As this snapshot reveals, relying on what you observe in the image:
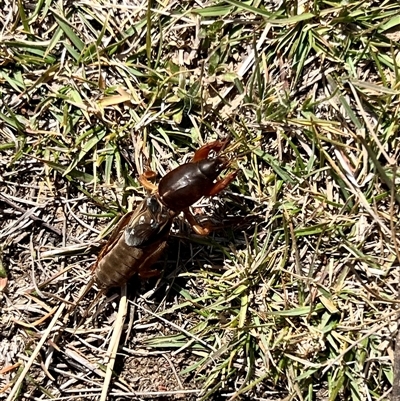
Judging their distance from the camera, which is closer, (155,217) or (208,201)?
(155,217)

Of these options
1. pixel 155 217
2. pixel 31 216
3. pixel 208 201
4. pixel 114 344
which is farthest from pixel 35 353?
pixel 208 201

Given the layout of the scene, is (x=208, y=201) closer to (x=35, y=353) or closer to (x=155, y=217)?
(x=155, y=217)

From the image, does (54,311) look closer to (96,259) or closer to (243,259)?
(96,259)

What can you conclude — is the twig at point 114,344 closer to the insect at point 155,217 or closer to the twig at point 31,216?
the insect at point 155,217

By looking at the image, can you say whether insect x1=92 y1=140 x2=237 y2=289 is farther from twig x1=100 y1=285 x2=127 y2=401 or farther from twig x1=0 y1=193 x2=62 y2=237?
twig x1=0 y1=193 x2=62 y2=237

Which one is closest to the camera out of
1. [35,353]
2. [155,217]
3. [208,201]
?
[155,217]

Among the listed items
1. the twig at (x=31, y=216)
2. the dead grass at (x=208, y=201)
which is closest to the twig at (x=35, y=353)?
the dead grass at (x=208, y=201)

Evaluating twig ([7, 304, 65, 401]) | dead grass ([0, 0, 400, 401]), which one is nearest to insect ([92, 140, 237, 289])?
dead grass ([0, 0, 400, 401])
